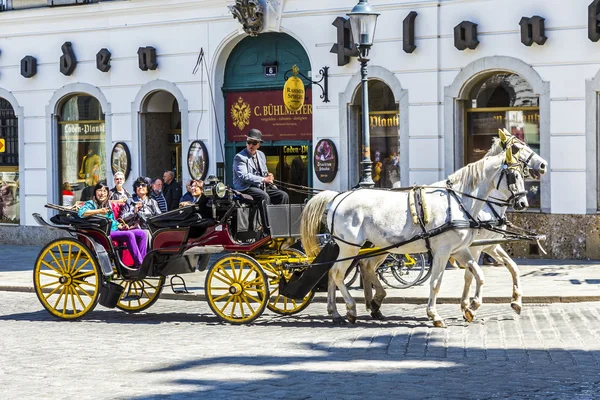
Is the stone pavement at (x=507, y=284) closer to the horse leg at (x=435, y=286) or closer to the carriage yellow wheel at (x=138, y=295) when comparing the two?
the carriage yellow wheel at (x=138, y=295)

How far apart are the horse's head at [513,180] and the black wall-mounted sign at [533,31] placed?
20.8 ft

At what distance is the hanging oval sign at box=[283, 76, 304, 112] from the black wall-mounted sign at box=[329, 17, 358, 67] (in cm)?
90

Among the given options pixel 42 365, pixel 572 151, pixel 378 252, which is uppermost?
pixel 572 151

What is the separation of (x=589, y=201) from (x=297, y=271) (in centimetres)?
711

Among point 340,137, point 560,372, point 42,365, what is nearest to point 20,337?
point 42,365

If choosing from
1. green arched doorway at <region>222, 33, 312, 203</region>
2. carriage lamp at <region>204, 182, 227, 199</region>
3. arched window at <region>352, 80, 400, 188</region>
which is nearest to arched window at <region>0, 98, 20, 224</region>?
green arched doorway at <region>222, 33, 312, 203</region>

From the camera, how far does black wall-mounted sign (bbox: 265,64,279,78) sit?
2152 cm

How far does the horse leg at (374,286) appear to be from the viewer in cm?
1278

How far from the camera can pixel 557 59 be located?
714 inches

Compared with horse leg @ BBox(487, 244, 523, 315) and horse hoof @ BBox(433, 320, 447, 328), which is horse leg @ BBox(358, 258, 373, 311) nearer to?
horse hoof @ BBox(433, 320, 447, 328)

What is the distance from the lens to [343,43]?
20.1m

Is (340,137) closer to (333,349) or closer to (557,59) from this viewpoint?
(557,59)

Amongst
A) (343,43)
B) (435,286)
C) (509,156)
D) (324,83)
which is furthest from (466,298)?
(324,83)

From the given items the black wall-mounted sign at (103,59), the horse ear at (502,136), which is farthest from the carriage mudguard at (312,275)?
the black wall-mounted sign at (103,59)
